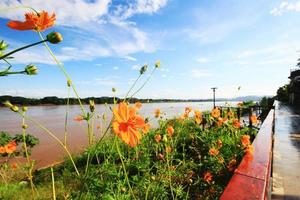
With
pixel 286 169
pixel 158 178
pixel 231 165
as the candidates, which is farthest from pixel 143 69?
pixel 286 169

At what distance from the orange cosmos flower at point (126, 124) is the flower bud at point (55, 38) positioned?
31 cm

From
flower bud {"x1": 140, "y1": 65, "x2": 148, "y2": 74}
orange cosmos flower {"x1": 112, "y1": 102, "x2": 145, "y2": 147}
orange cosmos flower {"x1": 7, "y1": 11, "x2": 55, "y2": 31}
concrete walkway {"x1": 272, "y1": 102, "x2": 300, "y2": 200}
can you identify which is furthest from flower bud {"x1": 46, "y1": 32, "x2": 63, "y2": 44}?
concrete walkway {"x1": 272, "y1": 102, "x2": 300, "y2": 200}

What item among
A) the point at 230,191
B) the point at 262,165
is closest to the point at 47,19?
the point at 230,191

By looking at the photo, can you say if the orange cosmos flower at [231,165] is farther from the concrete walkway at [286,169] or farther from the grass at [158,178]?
the concrete walkway at [286,169]

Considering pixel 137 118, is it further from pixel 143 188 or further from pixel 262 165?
pixel 143 188

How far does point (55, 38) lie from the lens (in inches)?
28.8

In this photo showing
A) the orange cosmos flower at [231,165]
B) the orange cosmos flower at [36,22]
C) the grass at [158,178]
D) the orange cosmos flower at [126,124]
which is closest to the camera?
the orange cosmos flower at [36,22]

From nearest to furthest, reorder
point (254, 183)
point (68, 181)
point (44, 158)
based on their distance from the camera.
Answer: point (254, 183) < point (68, 181) < point (44, 158)

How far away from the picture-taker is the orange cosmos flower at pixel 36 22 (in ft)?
2.21

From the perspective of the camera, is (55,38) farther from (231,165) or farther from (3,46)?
(231,165)

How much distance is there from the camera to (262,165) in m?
1.38

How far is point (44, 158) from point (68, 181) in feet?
13.6

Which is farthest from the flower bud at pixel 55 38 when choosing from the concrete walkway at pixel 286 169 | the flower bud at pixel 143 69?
the concrete walkway at pixel 286 169

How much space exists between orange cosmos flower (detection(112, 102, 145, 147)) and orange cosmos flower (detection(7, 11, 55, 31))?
0.35m
